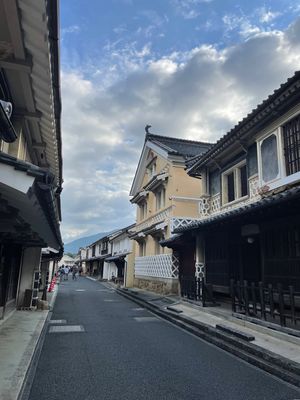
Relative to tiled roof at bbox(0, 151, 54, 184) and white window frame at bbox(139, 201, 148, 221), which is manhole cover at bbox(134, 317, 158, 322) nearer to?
tiled roof at bbox(0, 151, 54, 184)

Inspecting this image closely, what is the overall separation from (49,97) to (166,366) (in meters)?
5.82

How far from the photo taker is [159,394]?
199 inches

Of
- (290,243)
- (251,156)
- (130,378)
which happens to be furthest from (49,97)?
(251,156)

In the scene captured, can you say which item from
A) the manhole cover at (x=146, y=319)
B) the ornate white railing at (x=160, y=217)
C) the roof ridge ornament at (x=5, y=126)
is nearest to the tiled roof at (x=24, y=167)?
the roof ridge ornament at (x=5, y=126)

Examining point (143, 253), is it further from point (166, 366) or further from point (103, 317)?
point (166, 366)

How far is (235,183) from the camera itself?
14.1m

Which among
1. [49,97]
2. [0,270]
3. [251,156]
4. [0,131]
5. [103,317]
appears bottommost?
[103,317]

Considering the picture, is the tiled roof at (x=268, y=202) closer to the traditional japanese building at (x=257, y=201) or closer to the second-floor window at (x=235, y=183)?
the traditional japanese building at (x=257, y=201)

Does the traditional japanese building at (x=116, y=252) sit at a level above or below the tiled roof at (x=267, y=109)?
below

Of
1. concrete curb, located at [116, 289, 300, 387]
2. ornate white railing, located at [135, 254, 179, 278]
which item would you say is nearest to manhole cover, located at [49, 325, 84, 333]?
concrete curb, located at [116, 289, 300, 387]

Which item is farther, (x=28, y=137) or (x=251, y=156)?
(x=251, y=156)

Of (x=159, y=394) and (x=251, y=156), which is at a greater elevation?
(x=251, y=156)

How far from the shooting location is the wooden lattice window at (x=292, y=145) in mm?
10078

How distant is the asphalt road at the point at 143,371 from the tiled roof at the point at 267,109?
733cm
